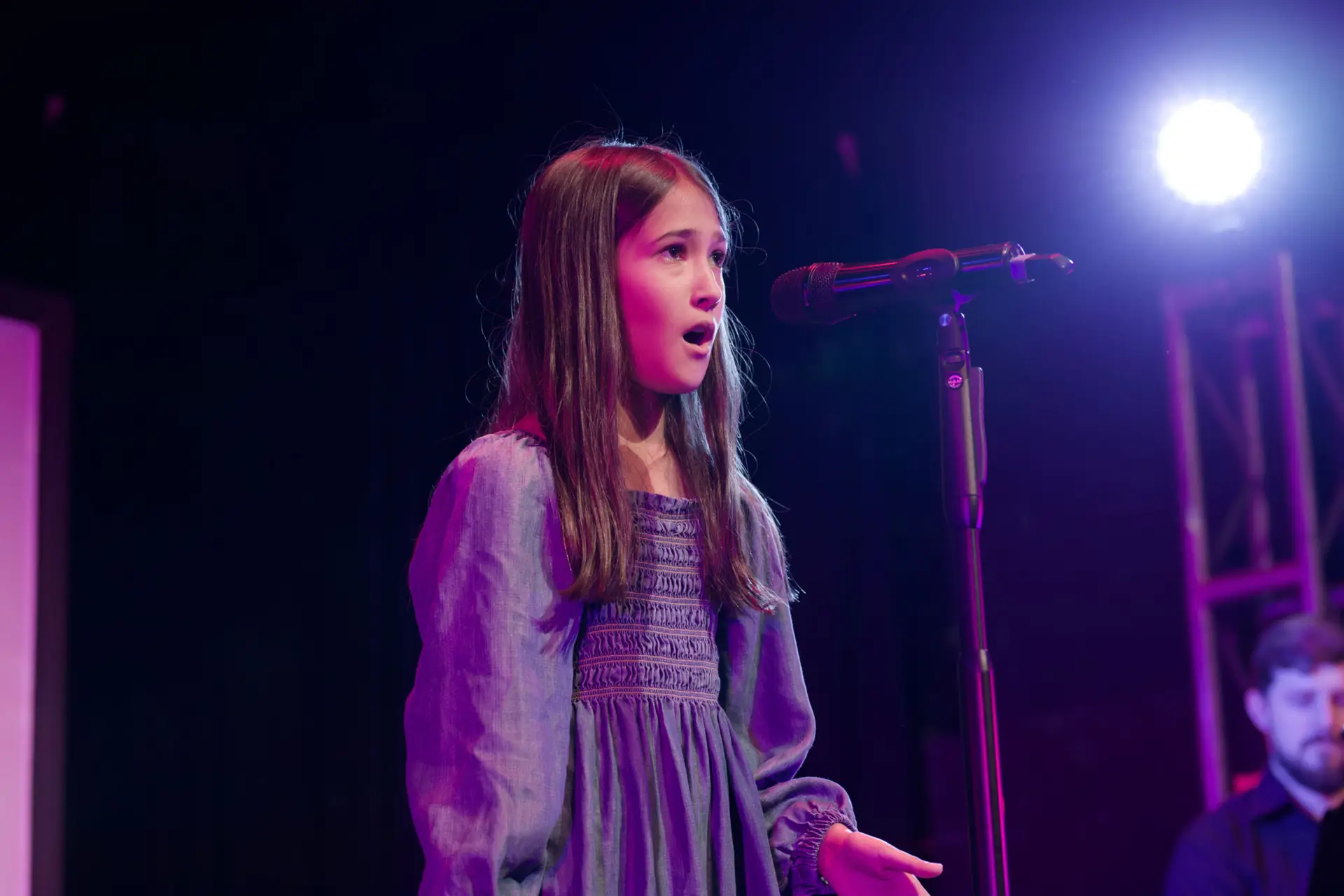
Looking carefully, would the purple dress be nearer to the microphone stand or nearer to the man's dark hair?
the microphone stand

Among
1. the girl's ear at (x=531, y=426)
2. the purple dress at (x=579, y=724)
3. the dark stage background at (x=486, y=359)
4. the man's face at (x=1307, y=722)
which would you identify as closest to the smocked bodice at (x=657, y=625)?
the purple dress at (x=579, y=724)

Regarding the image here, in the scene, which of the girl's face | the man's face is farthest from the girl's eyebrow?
the man's face

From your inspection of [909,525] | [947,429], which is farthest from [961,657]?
[909,525]

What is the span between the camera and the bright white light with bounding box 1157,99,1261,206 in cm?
339

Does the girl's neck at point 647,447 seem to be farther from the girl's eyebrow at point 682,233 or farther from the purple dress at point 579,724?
the girl's eyebrow at point 682,233

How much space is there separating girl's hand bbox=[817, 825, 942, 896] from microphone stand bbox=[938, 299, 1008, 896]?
73 millimetres

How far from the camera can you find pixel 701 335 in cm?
161

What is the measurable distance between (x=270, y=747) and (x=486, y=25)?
1875mm

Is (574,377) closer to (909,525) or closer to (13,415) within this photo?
(13,415)

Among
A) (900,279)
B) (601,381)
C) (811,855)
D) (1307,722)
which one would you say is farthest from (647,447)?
(1307,722)

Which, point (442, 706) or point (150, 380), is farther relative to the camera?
point (150, 380)

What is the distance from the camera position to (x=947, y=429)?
1.48m

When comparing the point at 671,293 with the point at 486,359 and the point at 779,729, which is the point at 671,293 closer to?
the point at 779,729

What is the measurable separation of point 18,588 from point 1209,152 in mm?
3131
